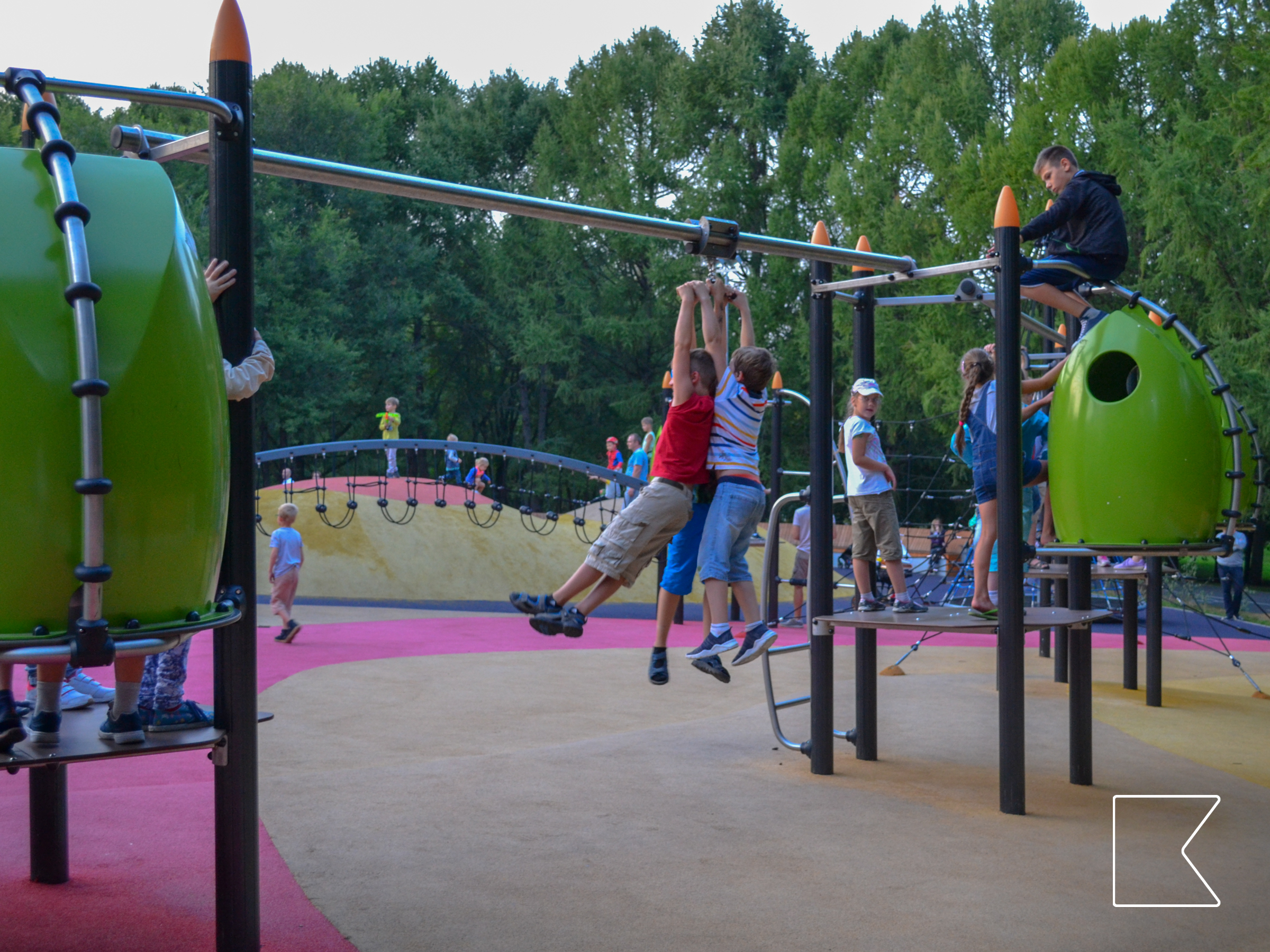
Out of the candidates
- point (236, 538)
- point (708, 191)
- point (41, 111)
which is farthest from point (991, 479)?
point (708, 191)

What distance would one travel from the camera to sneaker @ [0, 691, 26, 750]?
341 centimetres

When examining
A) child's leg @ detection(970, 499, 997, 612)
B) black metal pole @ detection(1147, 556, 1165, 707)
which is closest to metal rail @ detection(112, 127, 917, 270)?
child's leg @ detection(970, 499, 997, 612)

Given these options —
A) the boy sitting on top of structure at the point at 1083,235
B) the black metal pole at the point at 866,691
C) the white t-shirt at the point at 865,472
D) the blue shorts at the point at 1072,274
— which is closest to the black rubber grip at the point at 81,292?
the boy sitting on top of structure at the point at 1083,235

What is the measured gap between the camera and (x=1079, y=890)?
5.06 m

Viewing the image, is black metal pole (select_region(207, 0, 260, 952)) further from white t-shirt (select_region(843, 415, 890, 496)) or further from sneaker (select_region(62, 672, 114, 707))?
white t-shirt (select_region(843, 415, 890, 496))

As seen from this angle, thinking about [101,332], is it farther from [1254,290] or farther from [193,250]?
[1254,290]

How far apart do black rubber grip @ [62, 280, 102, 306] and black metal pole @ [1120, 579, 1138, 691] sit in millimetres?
9974

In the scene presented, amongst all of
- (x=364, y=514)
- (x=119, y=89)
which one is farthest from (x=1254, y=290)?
(x=119, y=89)

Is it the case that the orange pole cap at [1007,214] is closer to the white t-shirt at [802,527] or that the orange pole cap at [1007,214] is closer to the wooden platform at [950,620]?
the wooden platform at [950,620]

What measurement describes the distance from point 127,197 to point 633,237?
125 feet

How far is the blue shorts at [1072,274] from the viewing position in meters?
6.78

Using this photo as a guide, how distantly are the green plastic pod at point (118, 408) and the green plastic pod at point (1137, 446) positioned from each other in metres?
4.59

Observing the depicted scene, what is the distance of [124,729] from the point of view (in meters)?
3.59

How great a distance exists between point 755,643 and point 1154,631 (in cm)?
561
